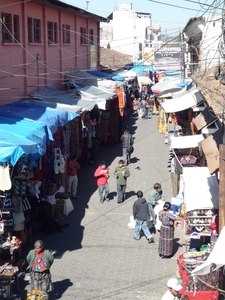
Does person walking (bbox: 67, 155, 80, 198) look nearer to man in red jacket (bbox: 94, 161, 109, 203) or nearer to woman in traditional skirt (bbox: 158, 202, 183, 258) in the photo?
man in red jacket (bbox: 94, 161, 109, 203)

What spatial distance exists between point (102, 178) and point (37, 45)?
504cm

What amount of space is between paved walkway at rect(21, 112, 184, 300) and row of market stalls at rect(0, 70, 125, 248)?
38.5 inches

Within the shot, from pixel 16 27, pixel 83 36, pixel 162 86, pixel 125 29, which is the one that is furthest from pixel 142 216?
pixel 125 29

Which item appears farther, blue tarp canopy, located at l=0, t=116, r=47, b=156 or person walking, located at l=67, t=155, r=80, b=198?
person walking, located at l=67, t=155, r=80, b=198

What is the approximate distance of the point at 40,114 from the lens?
1380cm

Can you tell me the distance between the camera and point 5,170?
32.7 feet

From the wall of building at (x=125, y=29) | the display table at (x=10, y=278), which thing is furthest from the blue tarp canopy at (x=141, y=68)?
the display table at (x=10, y=278)

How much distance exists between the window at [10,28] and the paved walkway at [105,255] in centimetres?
514

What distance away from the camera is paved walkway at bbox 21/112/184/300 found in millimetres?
10250

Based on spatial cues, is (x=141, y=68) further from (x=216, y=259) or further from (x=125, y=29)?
(x=216, y=259)

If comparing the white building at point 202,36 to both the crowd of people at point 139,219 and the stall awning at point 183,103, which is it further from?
the crowd of people at point 139,219

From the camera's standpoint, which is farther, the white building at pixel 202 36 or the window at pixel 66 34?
the white building at pixel 202 36

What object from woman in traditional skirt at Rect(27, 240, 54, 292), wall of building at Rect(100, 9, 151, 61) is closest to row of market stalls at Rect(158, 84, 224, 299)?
woman in traditional skirt at Rect(27, 240, 54, 292)

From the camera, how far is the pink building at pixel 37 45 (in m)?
14.9
